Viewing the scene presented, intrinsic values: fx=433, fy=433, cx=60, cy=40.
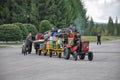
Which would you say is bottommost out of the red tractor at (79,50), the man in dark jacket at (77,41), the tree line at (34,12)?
the red tractor at (79,50)

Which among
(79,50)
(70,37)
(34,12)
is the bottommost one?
(79,50)

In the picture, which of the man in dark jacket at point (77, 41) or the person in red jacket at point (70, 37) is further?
the person in red jacket at point (70, 37)

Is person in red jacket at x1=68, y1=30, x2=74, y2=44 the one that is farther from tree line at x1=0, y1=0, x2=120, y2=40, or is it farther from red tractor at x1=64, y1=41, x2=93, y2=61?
tree line at x1=0, y1=0, x2=120, y2=40

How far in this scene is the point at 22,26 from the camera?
2398 inches

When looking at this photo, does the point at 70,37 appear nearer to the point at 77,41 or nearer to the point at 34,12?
the point at 77,41

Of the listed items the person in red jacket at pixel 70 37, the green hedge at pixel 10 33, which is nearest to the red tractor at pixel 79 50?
the person in red jacket at pixel 70 37

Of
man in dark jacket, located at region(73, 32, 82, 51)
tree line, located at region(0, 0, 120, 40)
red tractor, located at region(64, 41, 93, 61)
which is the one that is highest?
tree line, located at region(0, 0, 120, 40)

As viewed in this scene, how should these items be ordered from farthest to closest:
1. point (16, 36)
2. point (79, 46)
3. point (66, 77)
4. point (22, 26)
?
point (22, 26), point (16, 36), point (79, 46), point (66, 77)

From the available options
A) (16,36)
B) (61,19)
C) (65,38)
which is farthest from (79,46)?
(61,19)

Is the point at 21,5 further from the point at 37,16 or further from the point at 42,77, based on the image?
the point at 42,77

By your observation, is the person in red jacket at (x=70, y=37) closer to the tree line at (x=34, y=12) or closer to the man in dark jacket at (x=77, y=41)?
the man in dark jacket at (x=77, y=41)

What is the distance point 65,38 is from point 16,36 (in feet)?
98.7

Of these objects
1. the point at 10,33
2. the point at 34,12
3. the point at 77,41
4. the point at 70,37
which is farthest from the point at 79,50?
the point at 34,12

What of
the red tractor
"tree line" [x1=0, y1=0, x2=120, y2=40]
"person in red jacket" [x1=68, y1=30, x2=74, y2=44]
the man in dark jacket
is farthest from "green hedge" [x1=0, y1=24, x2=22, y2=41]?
the man in dark jacket
